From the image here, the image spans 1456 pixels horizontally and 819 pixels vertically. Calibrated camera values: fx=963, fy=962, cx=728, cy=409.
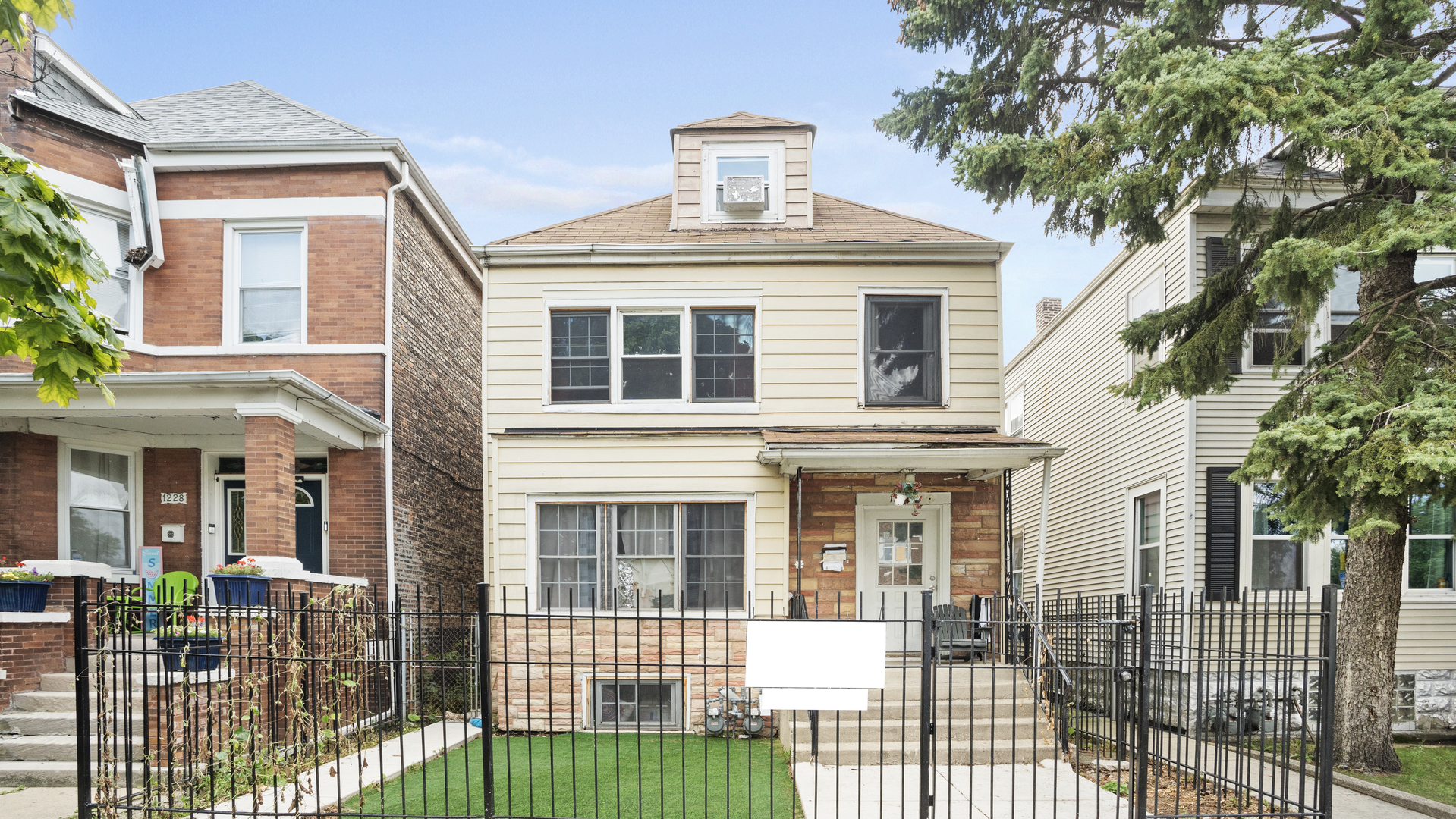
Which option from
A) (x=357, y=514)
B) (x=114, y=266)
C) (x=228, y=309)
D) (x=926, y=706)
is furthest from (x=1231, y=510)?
(x=114, y=266)

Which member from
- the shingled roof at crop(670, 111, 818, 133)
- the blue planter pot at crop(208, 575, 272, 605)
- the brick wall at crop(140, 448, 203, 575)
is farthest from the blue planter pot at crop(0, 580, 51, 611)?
the shingled roof at crop(670, 111, 818, 133)

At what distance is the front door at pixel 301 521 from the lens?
40.0 ft

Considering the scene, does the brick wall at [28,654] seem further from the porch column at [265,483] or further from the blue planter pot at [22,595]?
the porch column at [265,483]

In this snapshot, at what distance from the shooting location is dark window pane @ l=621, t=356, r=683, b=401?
40.9 feet

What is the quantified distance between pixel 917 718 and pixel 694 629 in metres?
3.14

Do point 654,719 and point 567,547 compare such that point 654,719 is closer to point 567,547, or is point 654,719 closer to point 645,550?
point 645,550

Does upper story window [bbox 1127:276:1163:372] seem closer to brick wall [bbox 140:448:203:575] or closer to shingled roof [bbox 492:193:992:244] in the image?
shingled roof [bbox 492:193:992:244]

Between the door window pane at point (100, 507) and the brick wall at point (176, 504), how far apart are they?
20 centimetres

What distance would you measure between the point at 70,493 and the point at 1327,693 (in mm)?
12869

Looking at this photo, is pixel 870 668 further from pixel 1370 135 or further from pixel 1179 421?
pixel 1179 421

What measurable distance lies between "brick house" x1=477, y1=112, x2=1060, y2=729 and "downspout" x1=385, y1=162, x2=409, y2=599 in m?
1.21

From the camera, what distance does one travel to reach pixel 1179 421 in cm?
1245

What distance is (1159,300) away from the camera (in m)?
13.3

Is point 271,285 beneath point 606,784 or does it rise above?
above
